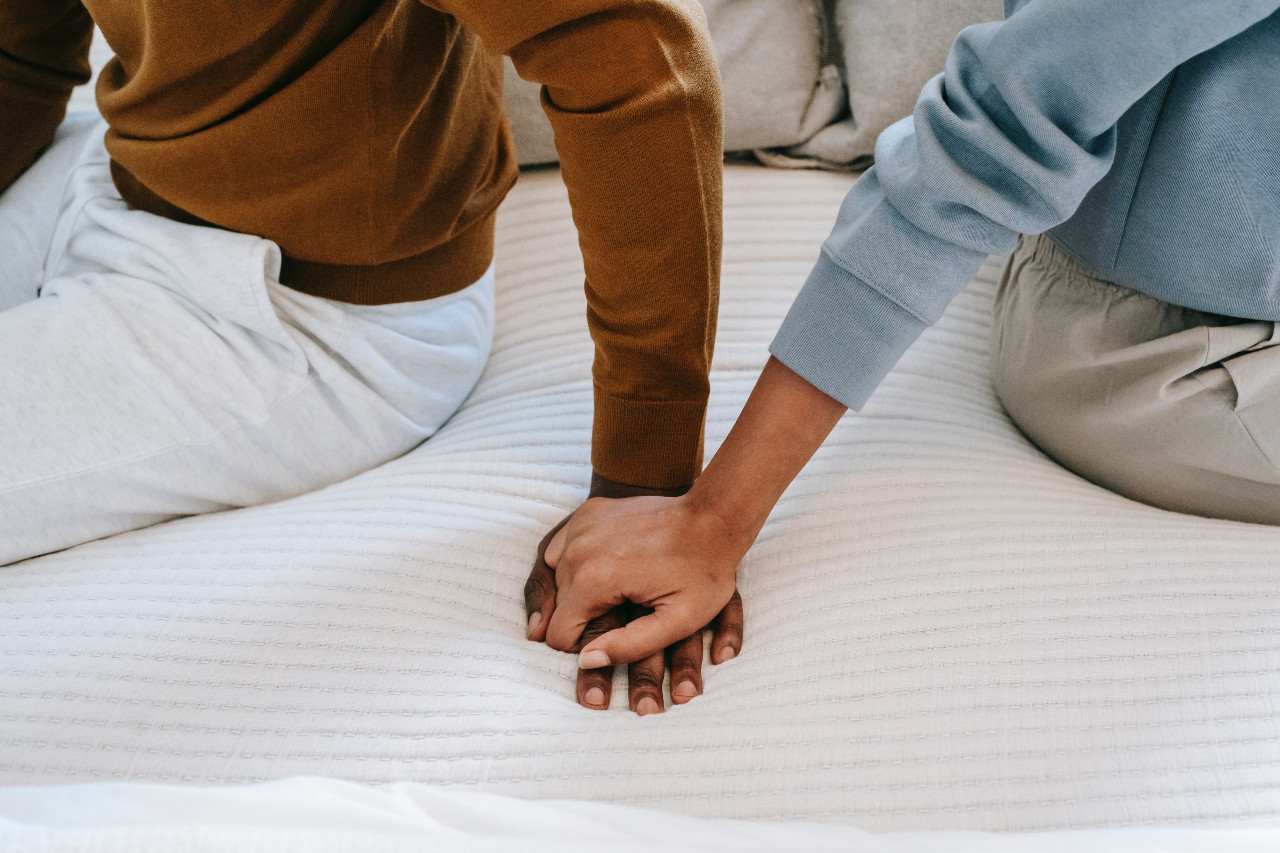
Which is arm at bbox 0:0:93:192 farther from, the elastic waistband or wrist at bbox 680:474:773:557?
the elastic waistband

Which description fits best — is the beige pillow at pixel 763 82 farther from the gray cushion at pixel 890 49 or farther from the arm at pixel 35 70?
the arm at pixel 35 70

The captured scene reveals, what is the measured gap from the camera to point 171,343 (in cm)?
74

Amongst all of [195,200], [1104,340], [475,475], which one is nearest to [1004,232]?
[1104,340]

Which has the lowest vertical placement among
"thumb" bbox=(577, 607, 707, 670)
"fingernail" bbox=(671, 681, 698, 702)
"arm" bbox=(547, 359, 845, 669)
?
"fingernail" bbox=(671, 681, 698, 702)

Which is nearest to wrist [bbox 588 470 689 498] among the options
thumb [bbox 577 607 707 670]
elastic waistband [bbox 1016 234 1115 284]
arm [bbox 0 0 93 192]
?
thumb [bbox 577 607 707 670]

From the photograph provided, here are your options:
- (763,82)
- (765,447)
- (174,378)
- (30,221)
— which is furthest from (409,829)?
(763,82)

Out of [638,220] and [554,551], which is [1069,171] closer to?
[638,220]

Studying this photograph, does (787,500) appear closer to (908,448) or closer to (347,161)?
(908,448)

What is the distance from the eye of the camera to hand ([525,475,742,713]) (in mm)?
594

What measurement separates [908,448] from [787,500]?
5.0 inches

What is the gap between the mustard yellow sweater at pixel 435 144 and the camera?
587 mm

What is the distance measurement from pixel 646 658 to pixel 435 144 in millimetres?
462

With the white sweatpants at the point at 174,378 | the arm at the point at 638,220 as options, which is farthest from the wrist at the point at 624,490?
the white sweatpants at the point at 174,378

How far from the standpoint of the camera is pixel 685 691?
598mm
